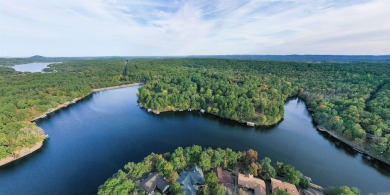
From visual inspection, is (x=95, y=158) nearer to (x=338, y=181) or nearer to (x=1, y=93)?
(x=338, y=181)

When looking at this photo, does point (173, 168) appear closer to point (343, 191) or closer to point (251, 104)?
point (343, 191)

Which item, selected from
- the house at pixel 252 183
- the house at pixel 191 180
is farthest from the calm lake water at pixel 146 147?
the house at pixel 191 180

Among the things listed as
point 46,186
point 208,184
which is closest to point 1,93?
point 46,186

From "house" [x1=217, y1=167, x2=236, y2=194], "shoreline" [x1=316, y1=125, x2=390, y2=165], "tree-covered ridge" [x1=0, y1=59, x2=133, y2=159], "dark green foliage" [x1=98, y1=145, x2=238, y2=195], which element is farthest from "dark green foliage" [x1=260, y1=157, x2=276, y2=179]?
"tree-covered ridge" [x1=0, y1=59, x2=133, y2=159]

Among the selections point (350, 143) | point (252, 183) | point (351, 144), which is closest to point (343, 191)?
point (252, 183)

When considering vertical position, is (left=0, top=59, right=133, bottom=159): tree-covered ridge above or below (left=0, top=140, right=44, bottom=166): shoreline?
above

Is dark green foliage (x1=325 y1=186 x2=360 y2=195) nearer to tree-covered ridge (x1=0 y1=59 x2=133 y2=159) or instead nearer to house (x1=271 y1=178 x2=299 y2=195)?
house (x1=271 y1=178 x2=299 y2=195)

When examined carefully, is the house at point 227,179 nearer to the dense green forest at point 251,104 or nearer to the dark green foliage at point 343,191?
the dark green foliage at point 343,191
